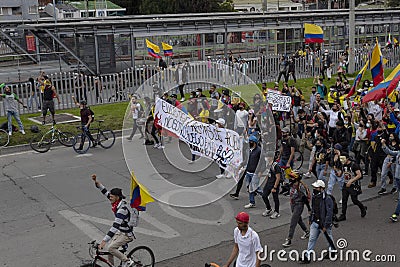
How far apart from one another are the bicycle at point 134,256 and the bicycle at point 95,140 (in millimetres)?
8067

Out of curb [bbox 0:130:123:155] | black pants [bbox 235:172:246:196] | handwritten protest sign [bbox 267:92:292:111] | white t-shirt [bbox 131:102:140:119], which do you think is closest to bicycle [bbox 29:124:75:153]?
curb [bbox 0:130:123:155]

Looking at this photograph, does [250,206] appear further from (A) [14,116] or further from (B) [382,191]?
(A) [14,116]

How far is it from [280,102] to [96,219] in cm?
771

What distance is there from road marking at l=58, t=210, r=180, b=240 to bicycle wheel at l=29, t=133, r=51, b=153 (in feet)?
18.9

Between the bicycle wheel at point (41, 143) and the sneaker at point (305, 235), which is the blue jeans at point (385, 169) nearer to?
the sneaker at point (305, 235)

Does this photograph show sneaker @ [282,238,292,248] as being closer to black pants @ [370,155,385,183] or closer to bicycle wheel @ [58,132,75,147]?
black pants @ [370,155,385,183]

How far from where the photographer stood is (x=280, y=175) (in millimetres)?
10922

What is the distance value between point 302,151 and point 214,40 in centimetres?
1755

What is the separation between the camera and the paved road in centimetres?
962

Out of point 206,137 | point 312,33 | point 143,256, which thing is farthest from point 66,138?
point 312,33

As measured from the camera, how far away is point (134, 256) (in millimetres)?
8570

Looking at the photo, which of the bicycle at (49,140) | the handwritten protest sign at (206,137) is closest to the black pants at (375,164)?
the handwritten protest sign at (206,137)

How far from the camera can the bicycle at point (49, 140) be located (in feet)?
55.7

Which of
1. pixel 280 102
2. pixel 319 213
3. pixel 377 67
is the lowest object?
pixel 319 213
